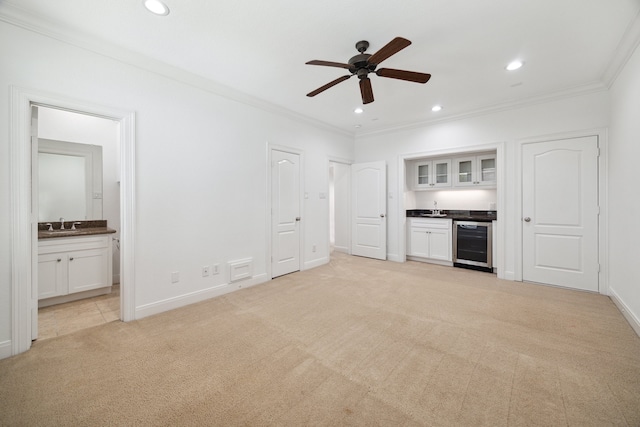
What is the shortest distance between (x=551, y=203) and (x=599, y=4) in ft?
8.41

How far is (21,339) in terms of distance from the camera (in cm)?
219

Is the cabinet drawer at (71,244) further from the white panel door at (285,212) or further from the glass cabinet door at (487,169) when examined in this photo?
the glass cabinet door at (487,169)

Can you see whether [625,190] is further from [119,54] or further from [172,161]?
[119,54]

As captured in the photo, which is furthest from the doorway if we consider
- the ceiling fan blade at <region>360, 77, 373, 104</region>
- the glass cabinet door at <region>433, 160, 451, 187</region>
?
the glass cabinet door at <region>433, 160, 451, 187</region>

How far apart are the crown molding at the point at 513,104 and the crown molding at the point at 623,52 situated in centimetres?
18

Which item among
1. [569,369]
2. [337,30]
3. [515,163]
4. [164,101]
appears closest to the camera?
Result: [569,369]

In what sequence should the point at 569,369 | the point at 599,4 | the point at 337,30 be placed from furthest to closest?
the point at 337,30, the point at 599,4, the point at 569,369

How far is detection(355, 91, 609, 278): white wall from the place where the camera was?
11.9ft

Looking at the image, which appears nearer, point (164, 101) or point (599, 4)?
point (599, 4)

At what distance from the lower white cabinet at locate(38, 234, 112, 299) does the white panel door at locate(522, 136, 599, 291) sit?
6026 millimetres

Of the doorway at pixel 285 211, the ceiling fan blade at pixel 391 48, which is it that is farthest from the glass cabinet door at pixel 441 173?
the ceiling fan blade at pixel 391 48

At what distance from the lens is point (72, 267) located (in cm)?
328

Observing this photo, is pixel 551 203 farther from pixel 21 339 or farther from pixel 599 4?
pixel 21 339

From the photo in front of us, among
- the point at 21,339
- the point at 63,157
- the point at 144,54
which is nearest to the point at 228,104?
the point at 144,54
